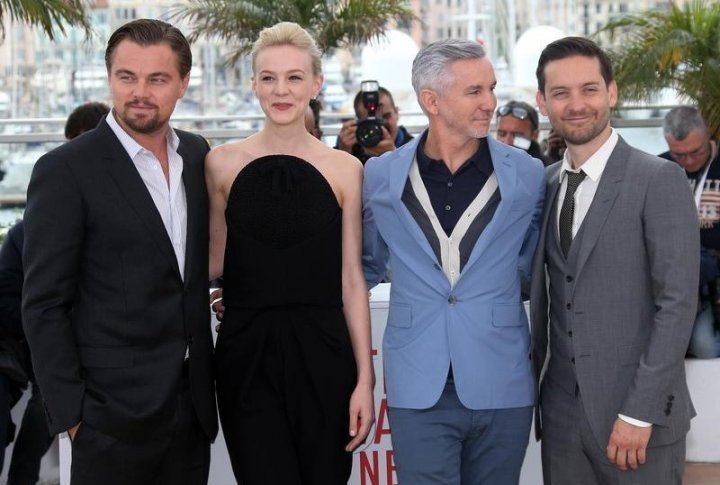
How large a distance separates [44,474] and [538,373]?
117 inches

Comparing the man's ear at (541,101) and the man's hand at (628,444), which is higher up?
the man's ear at (541,101)

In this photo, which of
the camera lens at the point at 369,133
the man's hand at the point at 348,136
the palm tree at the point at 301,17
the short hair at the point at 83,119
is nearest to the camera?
the short hair at the point at 83,119

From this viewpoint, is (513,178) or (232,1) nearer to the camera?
(513,178)

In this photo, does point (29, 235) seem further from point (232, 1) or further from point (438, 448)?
point (232, 1)

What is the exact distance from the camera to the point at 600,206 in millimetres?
3055

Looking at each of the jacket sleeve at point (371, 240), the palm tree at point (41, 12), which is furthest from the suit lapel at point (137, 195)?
the palm tree at point (41, 12)

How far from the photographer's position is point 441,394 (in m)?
3.18

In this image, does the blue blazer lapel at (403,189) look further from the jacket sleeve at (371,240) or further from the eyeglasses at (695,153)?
the eyeglasses at (695,153)

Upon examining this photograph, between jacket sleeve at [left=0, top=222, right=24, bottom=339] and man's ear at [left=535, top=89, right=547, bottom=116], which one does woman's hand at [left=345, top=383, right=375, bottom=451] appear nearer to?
man's ear at [left=535, top=89, right=547, bottom=116]

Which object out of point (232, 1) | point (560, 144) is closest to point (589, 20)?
point (232, 1)

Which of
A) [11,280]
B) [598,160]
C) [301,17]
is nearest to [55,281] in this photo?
[598,160]

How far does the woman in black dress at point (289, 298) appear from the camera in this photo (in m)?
3.22

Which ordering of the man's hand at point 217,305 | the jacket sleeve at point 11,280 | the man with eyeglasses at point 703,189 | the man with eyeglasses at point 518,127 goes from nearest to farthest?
the man's hand at point 217,305, the jacket sleeve at point 11,280, the man with eyeglasses at point 703,189, the man with eyeglasses at point 518,127

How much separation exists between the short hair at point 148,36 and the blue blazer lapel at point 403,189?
2.32 ft
